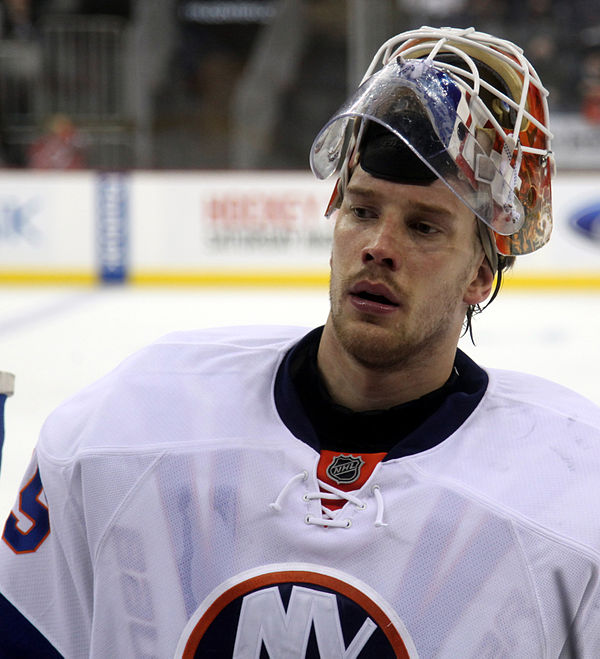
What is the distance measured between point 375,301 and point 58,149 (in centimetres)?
803

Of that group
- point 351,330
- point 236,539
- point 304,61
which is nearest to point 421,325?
point 351,330

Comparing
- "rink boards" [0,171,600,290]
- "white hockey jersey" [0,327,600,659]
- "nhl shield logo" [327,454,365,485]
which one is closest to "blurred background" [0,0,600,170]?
"rink boards" [0,171,600,290]

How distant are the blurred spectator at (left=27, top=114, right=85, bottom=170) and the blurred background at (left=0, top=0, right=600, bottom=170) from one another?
1 centimetres

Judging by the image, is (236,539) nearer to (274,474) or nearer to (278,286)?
(274,474)

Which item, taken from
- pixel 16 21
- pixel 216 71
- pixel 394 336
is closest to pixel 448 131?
pixel 394 336

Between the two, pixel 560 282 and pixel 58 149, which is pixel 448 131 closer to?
pixel 560 282

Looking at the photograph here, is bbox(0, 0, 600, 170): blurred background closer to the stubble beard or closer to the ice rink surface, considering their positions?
the ice rink surface

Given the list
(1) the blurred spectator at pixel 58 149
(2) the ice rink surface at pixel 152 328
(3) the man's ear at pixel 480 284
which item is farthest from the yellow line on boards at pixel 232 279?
(3) the man's ear at pixel 480 284

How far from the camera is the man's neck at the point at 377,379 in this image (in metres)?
1.23

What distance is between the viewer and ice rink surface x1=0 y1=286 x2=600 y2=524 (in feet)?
14.2

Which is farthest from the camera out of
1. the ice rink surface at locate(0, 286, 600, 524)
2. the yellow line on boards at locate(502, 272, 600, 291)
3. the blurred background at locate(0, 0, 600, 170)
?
the blurred background at locate(0, 0, 600, 170)

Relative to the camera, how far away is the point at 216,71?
10.6 m

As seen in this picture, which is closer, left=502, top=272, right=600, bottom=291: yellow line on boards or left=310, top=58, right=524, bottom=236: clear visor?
left=310, top=58, right=524, bottom=236: clear visor

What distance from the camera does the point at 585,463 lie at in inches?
44.8
